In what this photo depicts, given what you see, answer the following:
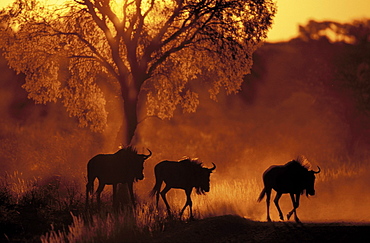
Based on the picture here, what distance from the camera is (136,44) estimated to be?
2275 cm

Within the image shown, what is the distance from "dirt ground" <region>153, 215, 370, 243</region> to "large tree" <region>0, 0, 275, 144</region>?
24.2 ft

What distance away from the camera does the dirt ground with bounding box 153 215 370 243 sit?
1459 centimetres

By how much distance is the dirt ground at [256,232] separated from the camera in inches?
575

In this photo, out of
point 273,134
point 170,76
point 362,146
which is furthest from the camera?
point 273,134

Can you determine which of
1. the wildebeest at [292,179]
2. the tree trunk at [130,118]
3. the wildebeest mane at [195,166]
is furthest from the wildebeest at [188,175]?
the tree trunk at [130,118]

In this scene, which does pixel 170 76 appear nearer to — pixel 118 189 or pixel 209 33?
pixel 209 33

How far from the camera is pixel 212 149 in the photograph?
4750 cm

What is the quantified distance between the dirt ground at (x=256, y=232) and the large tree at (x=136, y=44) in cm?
737

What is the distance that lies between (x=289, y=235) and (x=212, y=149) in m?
32.6

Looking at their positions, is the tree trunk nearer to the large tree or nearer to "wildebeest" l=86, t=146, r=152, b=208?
the large tree

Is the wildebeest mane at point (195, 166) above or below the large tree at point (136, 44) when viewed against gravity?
below

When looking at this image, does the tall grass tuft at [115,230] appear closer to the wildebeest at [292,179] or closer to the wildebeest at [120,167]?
the wildebeest at [120,167]

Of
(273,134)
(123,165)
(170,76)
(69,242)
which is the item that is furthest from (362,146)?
(69,242)

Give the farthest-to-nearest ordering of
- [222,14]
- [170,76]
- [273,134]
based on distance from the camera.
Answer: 1. [273,134]
2. [170,76]
3. [222,14]
